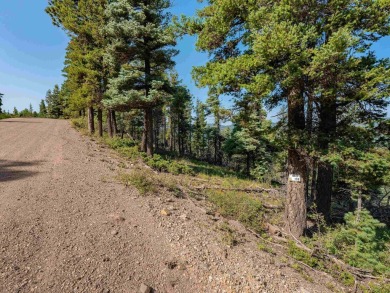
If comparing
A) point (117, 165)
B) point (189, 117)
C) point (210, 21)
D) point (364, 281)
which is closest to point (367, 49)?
point (210, 21)

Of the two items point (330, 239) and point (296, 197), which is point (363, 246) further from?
point (296, 197)

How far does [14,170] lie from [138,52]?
7.78m

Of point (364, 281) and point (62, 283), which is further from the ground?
point (62, 283)

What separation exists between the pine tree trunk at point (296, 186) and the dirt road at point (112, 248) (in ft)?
6.29

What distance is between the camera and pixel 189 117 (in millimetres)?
36438

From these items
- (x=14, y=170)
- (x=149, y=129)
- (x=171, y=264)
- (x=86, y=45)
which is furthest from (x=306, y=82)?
(x=86, y=45)

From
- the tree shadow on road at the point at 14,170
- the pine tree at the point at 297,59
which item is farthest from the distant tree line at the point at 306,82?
the tree shadow on road at the point at 14,170

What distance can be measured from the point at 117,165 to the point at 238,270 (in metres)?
7.19

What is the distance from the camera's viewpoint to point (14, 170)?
7.67m

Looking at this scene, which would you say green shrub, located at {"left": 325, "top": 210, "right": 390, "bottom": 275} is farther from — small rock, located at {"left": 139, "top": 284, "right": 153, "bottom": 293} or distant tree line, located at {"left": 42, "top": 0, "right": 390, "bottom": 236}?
small rock, located at {"left": 139, "top": 284, "right": 153, "bottom": 293}

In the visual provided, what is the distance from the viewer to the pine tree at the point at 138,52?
1052 centimetres

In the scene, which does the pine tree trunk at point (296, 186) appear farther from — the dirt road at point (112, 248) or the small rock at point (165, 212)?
the small rock at point (165, 212)

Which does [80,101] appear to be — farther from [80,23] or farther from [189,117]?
[189,117]

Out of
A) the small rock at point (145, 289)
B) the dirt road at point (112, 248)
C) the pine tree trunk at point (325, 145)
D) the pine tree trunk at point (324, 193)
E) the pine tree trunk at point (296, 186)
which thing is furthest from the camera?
the pine tree trunk at point (324, 193)
